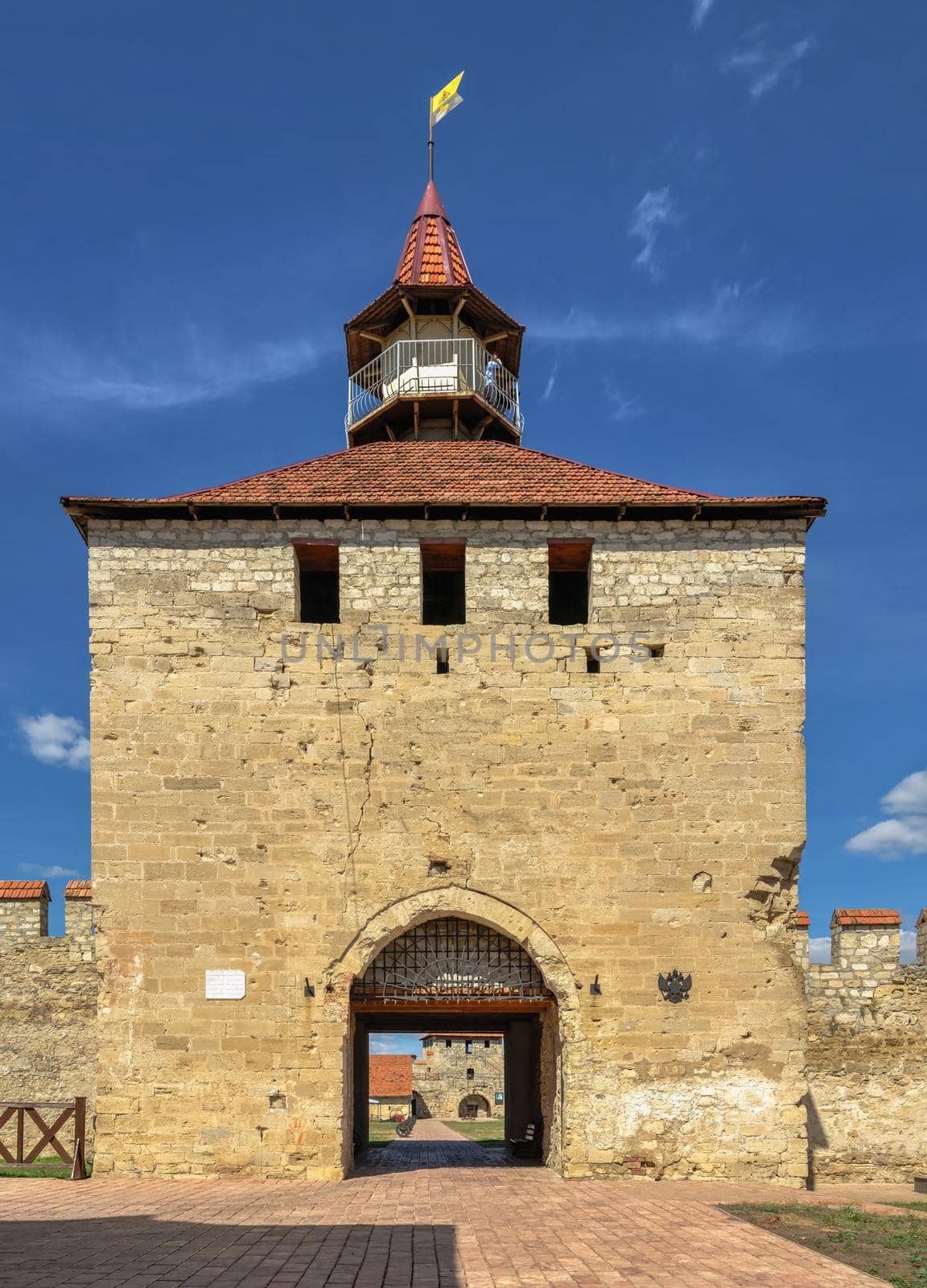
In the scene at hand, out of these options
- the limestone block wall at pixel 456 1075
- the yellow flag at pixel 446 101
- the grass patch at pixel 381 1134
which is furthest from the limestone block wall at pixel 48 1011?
the limestone block wall at pixel 456 1075

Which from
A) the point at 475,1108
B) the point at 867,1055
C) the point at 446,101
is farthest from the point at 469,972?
the point at 475,1108

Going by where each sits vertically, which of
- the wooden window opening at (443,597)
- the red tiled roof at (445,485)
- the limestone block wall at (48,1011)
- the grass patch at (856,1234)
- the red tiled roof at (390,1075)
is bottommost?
the red tiled roof at (390,1075)

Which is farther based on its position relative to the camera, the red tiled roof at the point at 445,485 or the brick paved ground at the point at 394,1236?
the red tiled roof at the point at 445,485

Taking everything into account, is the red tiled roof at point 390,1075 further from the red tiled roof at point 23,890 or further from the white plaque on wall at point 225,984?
the white plaque on wall at point 225,984

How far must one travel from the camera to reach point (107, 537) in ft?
41.1

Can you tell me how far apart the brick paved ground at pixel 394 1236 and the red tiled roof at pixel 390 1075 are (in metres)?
25.2

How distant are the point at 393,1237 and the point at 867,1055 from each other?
776 centimetres

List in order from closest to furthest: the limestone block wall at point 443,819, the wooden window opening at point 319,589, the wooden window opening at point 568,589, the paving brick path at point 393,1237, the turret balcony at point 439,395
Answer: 1. the paving brick path at point 393,1237
2. the limestone block wall at point 443,819
3. the wooden window opening at point 319,589
4. the wooden window opening at point 568,589
5. the turret balcony at point 439,395

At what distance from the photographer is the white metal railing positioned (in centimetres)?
1751

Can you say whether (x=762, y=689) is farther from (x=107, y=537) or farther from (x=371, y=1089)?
(x=371, y=1089)

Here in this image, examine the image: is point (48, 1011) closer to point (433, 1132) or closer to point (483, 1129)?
point (433, 1132)

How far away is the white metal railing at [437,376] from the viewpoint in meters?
17.5

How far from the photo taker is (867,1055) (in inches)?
531

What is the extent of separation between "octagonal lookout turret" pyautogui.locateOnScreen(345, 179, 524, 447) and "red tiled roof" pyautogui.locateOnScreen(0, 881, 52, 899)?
27.6 ft
